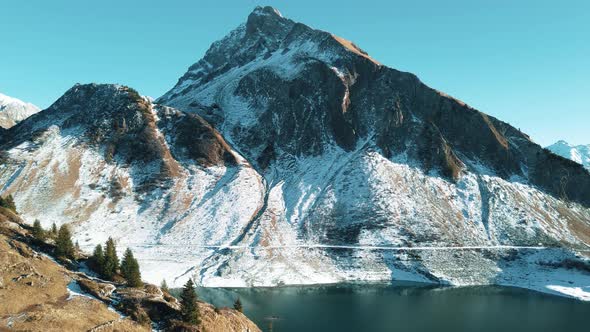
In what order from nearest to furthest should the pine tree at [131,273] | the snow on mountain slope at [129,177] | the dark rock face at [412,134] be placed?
the pine tree at [131,273]
the snow on mountain slope at [129,177]
the dark rock face at [412,134]

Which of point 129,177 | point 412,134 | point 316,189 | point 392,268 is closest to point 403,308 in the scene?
point 392,268

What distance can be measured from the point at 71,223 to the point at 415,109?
137 meters

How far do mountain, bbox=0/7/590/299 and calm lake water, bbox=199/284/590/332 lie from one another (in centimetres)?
734

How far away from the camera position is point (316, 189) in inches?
6093

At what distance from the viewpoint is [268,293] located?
100 meters

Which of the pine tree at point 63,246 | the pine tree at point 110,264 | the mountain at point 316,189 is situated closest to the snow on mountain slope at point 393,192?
the mountain at point 316,189

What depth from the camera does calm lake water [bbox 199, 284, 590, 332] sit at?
76438 mm

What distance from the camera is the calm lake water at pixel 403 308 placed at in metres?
76.4

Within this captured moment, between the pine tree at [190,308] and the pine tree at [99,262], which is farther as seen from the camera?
the pine tree at [99,262]

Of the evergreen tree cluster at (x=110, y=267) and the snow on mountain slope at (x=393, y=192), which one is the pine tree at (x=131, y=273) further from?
the snow on mountain slope at (x=393, y=192)

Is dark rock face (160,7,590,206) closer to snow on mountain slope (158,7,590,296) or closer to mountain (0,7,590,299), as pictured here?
snow on mountain slope (158,7,590,296)

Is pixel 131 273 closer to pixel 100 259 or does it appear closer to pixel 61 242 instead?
pixel 100 259

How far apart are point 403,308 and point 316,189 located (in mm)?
70815

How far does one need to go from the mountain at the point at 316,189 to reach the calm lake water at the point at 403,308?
7338mm
